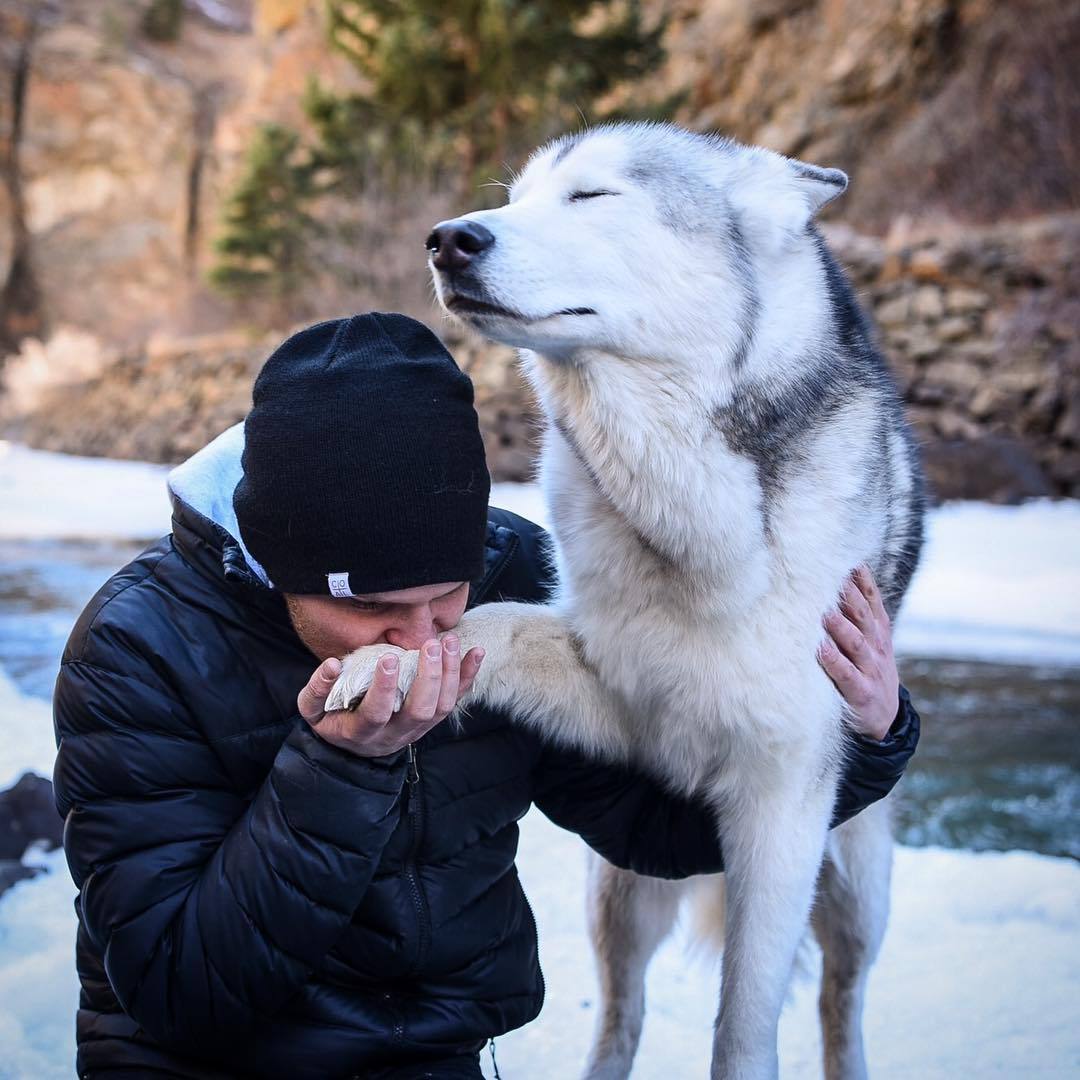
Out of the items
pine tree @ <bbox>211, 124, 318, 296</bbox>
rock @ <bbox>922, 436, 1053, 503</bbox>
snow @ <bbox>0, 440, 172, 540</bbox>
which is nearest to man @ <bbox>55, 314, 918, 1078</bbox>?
snow @ <bbox>0, 440, 172, 540</bbox>

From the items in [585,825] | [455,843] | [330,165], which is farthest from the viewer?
[330,165]

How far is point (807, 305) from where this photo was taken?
191 centimetres

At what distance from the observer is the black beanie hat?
1575mm

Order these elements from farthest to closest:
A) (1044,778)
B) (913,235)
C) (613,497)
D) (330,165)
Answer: (330,165) → (913,235) → (1044,778) → (613,497)

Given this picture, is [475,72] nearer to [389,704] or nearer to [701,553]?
[701,553]

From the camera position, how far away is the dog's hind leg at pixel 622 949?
228 cm

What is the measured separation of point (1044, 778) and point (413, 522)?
12.8 ft

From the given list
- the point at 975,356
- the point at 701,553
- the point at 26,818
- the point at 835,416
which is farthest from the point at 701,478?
the point at 975,356

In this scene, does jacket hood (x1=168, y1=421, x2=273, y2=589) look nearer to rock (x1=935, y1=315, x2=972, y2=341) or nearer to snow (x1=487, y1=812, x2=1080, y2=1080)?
snow (x1=487, y1=812, x2=1080, y2=1080)

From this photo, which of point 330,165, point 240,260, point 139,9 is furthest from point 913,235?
point 139,9

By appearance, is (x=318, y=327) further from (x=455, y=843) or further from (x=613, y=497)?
(x=455, y=843)

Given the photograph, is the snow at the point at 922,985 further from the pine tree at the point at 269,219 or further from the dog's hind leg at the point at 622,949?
the pine tree at the point at 269,219

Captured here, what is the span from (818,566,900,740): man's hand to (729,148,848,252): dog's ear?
64cm

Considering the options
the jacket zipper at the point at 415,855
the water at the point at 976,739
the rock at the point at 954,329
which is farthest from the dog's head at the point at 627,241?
the rock at the point at 954,329
